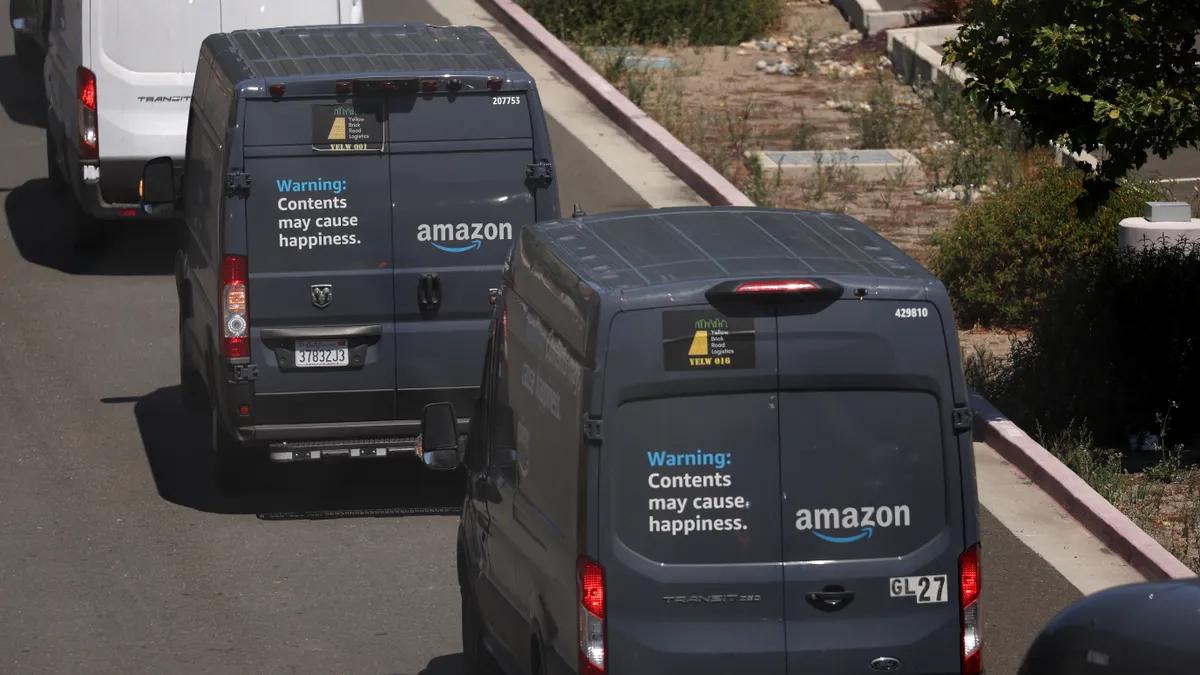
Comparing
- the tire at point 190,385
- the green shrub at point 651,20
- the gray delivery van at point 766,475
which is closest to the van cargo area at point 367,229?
the tire at point 190,385

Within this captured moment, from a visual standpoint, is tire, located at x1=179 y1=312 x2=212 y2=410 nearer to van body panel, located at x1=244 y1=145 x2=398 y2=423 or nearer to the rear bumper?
van body panel, located at x1=244 y1=145 x2=398 y2=423

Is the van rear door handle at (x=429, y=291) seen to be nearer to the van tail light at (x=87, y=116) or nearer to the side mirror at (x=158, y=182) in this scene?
the side mirror at (x=158, y=182)

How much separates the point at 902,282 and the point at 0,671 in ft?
17.1

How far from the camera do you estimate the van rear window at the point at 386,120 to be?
11328mm

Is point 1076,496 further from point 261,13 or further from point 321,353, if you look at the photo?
point 261,13

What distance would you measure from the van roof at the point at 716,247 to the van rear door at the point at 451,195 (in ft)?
11.5

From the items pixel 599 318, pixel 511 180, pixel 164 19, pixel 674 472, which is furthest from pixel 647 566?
pixel 164 19

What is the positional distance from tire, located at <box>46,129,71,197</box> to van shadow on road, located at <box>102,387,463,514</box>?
683 cm

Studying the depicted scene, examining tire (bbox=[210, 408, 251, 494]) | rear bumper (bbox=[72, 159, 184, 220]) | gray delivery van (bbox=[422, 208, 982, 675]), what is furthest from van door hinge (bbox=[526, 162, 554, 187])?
rear bumper (bbox=[72, 159, 184, 220])

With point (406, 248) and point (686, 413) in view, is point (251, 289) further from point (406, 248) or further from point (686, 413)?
point (686, 413)

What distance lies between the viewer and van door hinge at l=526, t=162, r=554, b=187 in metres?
11.5

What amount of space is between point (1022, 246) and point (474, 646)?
8.26 meters

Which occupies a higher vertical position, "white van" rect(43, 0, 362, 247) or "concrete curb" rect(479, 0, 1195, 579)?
"white van" rect(43, 0, 362, 247)

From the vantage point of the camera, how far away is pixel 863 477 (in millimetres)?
6820
